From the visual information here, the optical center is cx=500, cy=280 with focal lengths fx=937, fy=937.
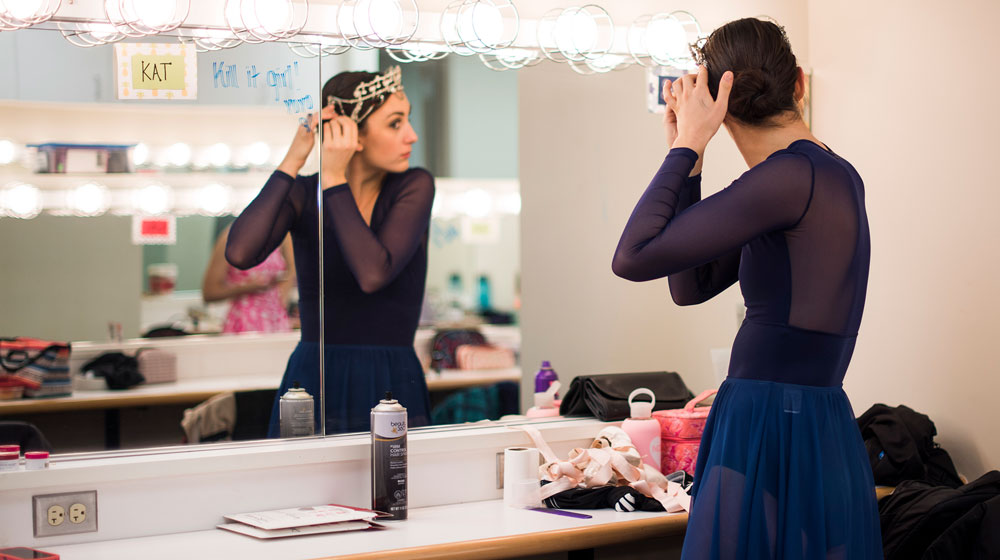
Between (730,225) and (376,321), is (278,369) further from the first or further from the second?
(730,225)

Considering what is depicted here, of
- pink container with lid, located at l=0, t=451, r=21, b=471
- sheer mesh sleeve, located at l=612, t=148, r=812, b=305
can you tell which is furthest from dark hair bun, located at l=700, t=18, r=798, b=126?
pink container with lid, located at l=0, t=451, r=21, b=471

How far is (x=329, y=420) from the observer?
7.73 ft

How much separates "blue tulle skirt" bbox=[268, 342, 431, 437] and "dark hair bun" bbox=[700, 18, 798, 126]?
121cm

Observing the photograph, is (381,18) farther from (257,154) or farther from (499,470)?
(499,470)

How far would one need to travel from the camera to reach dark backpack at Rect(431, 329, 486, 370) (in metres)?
2.74

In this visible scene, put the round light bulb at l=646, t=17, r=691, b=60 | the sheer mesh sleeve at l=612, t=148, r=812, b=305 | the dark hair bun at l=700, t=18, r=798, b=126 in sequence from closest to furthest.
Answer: the sheer mesh sleeve at l=612, t=148, r=812, b=305
the dark hair bun at l=700, t=18, r=798, b=126
the round light bulb at l=646, t=17, r=691, b=60

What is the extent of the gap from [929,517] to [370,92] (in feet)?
5.61

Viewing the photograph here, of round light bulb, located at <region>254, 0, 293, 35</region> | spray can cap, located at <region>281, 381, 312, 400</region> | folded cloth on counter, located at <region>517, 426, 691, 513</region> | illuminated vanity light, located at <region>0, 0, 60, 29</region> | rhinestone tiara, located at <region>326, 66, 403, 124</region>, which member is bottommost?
folded cloth on counter, located at <region>517, 426, 691, 513</region>

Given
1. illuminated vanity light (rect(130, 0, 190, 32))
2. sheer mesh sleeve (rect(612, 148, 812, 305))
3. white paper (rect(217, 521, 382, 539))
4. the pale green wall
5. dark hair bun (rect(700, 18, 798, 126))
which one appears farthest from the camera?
the pale green wall

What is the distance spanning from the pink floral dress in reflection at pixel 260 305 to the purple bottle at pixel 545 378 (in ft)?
2.63

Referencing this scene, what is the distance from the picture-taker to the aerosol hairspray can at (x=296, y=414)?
2.32m

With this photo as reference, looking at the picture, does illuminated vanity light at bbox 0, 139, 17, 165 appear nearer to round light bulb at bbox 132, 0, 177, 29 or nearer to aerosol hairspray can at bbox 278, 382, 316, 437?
round light bulb at bbox 132, 0, 177, 29

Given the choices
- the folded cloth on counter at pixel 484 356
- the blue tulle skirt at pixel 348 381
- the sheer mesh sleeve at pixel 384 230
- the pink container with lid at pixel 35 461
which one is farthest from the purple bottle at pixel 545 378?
the pink container with lid at pixel 35 461

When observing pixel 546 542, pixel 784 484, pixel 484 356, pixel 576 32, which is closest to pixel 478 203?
pixel 484 356
